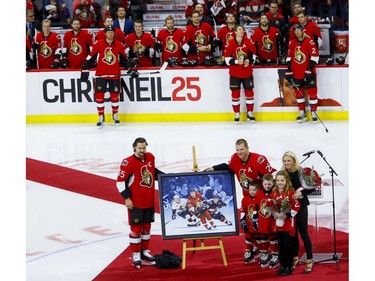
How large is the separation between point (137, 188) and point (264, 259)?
118 cm

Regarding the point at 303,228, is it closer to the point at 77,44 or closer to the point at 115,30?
the point at 115,30

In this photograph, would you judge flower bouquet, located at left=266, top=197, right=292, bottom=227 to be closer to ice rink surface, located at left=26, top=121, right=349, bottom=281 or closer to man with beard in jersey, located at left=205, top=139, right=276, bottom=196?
man with beard in jersey, located at left=205, top=139, right=276, bottom=196

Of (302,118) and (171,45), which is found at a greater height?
(171,45)

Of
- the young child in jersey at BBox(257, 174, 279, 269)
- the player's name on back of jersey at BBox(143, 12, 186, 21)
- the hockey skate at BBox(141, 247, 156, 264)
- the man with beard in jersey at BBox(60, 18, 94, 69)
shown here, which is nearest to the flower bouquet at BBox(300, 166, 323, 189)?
the young child in jersey at BBox(257, 174, 279, 269)

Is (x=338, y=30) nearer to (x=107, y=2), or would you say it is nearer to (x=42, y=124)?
(x=107, y=2)

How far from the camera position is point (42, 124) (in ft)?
47.0

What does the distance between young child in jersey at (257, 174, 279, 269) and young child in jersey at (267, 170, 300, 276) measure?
11 centimetres

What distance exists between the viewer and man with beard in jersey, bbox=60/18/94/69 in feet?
47.3

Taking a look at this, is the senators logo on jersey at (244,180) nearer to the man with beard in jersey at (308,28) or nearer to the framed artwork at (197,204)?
the framed artwork at (197,204)

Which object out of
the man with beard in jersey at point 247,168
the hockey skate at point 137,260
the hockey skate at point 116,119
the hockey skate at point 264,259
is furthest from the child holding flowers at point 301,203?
the hockey skate at point 116,119

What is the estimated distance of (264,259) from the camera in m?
7.68

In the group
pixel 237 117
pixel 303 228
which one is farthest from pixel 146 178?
pixel 237 117

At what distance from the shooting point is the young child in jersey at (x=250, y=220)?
766cm

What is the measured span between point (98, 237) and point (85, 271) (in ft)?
3.20
